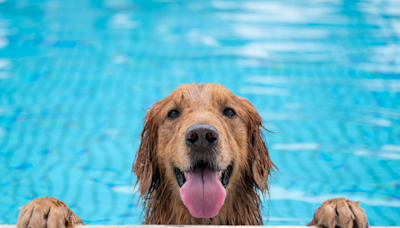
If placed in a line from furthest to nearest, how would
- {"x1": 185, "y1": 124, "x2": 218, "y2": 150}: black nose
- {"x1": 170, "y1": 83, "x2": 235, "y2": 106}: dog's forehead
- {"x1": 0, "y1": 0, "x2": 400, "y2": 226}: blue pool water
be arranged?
{"x1": 0, "y1": 0, "x2": 400, "y2": 226}: blue pool water, {"x1": 170, "y1": 83, "x2": 235, "y2": 106}: dog's forehead, {"x1": 185, "y1": 124, "x2": 218, "y2": 150}: black nose

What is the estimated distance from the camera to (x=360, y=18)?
12.0 metres

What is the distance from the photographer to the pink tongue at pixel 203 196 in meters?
3.41

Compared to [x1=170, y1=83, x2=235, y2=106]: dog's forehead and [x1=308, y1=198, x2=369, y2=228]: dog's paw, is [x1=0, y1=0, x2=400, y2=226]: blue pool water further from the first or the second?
[x1=308, y1=198, x2=369, y2=228]: dog's paw

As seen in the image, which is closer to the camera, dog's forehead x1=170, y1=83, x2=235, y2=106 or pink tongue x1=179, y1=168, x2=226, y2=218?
pink tongue x1=179, y1=168, x2=226, y2=218

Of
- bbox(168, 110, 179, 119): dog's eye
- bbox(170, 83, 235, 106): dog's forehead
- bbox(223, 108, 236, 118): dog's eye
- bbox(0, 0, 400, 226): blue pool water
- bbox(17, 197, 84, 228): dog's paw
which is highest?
bbox(170, 83, 235, 106): dog's forehead

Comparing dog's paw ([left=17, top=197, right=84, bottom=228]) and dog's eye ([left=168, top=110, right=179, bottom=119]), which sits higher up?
dog's eye ([left=168, top=110, right=179, bottom=119])

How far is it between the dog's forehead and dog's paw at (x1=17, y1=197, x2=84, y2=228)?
1.52 m

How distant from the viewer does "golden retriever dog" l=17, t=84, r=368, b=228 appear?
3.42m

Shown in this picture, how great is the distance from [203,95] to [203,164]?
2.53 feet

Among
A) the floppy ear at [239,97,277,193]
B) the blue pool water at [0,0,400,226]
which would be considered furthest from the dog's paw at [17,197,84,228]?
the blue pool water at [0,0,400,226]

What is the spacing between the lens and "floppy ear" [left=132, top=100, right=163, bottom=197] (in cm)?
409

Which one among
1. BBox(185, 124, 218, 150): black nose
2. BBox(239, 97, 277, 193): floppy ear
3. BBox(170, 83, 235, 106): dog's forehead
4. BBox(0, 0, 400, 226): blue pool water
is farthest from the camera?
BBox(0, 0, 400, 226): blue pool water

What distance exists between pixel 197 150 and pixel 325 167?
12.9 ft

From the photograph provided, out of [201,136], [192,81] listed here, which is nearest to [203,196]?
[201,136]
